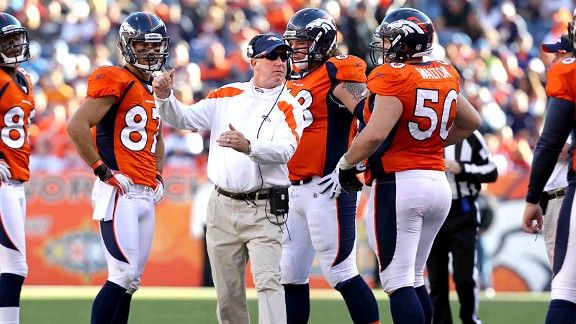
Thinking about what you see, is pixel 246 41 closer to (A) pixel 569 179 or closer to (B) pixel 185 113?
(B) pixel 185 113

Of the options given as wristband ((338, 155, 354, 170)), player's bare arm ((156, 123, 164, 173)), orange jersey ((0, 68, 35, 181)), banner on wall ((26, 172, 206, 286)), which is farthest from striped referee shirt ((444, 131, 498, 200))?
banner on wall ((26, 172, 206, 286))

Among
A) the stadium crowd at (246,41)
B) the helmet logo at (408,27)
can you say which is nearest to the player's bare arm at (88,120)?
the helmet logo at (408,27)

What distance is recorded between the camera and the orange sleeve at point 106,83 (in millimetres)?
7570

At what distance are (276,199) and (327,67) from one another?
107 cm

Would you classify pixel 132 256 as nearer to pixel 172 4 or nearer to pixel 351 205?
pixel 351 205

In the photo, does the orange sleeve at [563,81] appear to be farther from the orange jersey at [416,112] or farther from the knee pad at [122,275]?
the knee pad at [122,275]

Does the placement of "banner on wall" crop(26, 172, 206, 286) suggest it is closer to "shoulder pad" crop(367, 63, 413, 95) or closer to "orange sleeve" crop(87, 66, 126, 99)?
"orange sleeve" crop(87, 66, 126, 99)

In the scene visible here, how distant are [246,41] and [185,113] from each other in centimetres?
1100

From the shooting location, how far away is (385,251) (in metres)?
7.11

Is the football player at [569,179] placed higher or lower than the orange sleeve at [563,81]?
lower

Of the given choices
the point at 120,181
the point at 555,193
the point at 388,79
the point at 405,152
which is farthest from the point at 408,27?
the point at 555,193

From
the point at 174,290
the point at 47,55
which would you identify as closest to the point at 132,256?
the point at 174,290

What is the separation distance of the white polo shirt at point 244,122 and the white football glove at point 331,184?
0.43m

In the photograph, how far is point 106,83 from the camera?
24.9 ft
